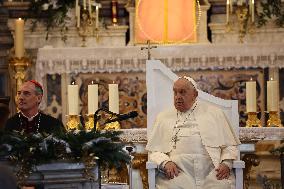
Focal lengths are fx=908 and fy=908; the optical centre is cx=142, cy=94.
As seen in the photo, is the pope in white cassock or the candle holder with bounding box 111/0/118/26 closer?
the pope in white cassock

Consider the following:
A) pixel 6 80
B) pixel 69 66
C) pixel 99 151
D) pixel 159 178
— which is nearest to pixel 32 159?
pixel 99 151

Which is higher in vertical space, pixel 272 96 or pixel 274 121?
pixel 272 96

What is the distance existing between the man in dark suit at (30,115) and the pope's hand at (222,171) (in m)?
1.40

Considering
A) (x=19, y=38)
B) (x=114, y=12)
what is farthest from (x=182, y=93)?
(x=114, y=12)

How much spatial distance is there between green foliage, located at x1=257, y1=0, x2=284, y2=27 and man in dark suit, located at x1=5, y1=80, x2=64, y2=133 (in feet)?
14.3

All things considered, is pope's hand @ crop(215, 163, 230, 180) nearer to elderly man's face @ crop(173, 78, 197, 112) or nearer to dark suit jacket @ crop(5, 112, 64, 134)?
elderly man's face @ crop(173, 78, 197, 112)

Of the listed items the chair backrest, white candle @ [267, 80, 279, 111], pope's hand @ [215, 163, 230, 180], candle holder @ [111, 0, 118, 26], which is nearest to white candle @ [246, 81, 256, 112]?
white candle @ [267, 80, 279, 111]

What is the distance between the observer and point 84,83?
435 inches

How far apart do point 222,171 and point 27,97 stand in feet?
5.83

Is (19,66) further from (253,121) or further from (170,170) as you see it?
(170,170)

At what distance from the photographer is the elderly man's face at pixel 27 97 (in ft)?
25.4

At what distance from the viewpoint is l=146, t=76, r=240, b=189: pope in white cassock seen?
7.74m

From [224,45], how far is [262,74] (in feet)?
2.01

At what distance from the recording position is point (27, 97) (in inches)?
305
